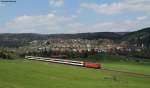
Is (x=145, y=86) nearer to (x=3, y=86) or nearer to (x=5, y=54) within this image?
(x=3, y=86)

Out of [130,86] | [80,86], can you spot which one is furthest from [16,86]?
[130,86]

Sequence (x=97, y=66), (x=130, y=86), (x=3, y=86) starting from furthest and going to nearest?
1. (x=97, y=66)
2. (x=130, y=86)
3. (x=3, y=86)

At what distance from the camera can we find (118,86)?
51.9 meters

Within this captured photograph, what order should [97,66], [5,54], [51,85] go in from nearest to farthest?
[51,85] → [97,66] → [5,54]

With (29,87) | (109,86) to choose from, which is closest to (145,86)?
(109,86)

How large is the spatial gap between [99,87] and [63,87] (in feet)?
16.5

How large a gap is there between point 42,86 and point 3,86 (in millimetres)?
4967

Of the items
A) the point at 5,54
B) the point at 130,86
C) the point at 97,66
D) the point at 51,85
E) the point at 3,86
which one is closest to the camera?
the point at 3,86

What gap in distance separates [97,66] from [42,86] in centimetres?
4611

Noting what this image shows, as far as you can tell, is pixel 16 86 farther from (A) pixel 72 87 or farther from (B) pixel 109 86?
(B) pixel 109 86

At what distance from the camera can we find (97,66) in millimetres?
93375

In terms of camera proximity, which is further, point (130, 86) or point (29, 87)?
point (130, 86)

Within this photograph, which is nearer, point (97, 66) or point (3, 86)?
point (3, 86)

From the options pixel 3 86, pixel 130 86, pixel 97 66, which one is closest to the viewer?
pixel 3 86
